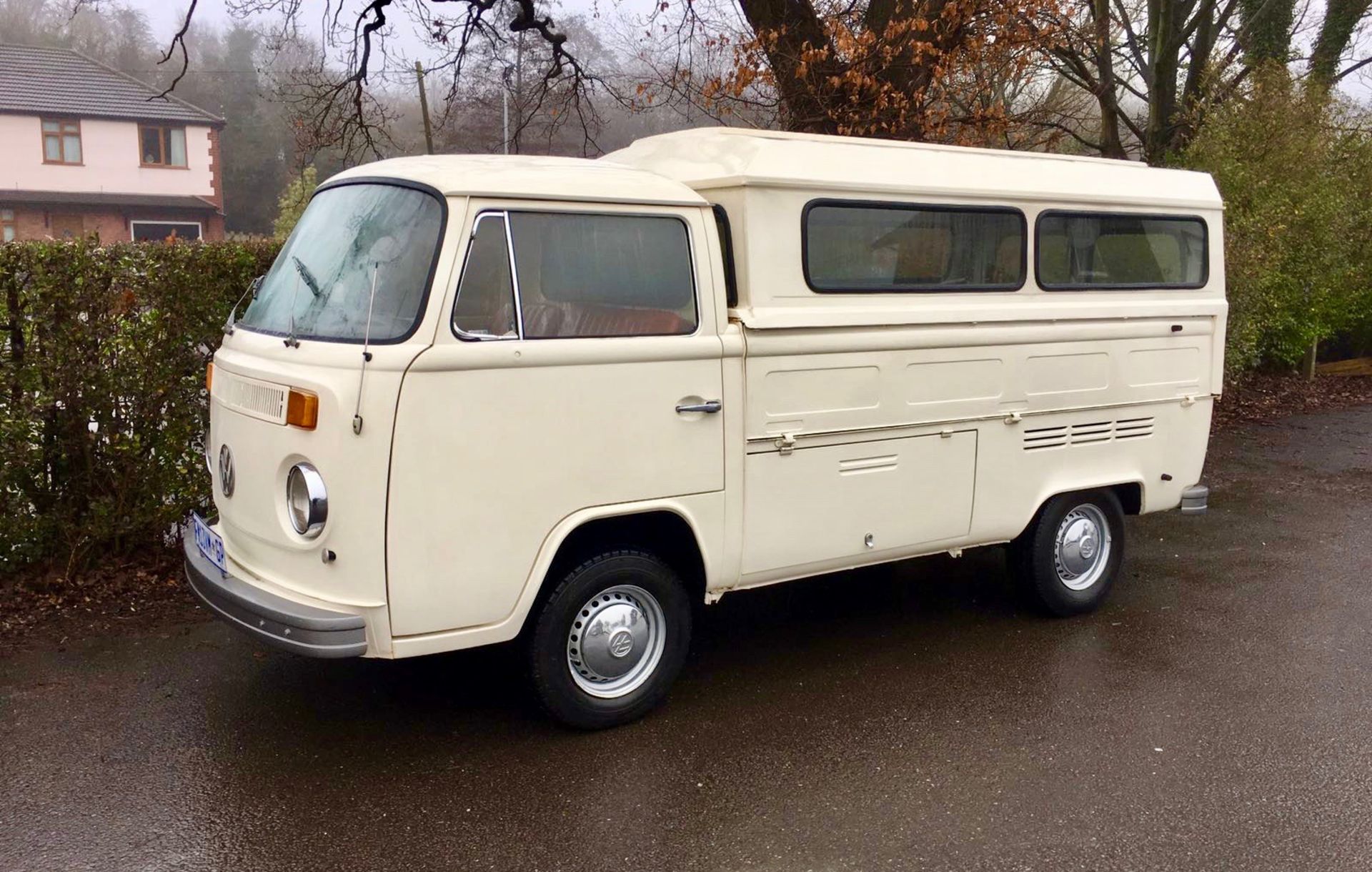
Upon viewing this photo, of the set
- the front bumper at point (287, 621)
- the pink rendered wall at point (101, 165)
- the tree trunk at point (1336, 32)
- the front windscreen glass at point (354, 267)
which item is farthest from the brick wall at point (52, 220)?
the front bumper at point (287, 621)

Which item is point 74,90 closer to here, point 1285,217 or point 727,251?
point 1285,217

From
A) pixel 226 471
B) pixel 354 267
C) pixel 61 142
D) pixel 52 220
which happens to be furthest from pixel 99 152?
pixel 354 267

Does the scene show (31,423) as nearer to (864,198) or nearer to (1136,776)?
(864,198)

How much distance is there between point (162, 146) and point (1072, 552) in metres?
49.3

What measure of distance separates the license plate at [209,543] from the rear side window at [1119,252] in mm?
4005

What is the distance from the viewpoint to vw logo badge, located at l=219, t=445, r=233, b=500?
4.43 metres

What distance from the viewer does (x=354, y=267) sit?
419cm

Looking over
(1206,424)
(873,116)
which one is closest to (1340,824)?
(1206,424)

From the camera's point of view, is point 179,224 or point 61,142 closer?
point 61,142

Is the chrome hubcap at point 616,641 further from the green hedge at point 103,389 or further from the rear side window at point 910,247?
the green hedge at point 103,389

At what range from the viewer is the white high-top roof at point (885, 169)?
4688 mm

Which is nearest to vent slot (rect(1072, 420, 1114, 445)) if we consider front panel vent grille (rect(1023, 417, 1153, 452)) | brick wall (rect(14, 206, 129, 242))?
front panel vent grille (rect(1023, 417, 1153, 452))

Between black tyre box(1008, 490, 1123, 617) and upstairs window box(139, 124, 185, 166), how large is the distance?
160 feet

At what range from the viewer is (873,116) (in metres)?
10.2
